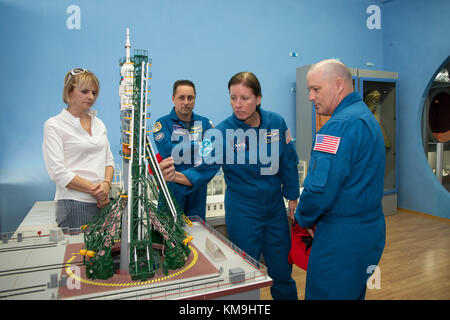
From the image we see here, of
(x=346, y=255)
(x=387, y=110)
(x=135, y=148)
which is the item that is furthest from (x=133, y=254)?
(x=387, y=110)

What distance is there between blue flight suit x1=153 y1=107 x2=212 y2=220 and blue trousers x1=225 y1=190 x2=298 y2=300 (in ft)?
1.51

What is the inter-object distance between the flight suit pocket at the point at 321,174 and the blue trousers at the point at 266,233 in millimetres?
510

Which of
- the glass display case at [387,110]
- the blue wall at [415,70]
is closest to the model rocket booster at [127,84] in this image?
the glass display case at [387,110]

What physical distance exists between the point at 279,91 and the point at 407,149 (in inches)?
87.5

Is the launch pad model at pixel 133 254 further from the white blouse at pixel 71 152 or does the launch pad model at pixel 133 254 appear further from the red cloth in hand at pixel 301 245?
the red cloth in hand at pixel 301 245

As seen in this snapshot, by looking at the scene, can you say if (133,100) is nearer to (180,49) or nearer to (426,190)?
(180,49)

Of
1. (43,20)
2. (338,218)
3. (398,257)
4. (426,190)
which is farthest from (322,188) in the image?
(426,190)

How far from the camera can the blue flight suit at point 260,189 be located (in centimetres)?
196

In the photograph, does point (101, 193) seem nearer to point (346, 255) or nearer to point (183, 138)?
point (183, 138)

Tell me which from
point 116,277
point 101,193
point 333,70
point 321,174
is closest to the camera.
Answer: point 116,277

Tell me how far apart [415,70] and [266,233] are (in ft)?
13.9

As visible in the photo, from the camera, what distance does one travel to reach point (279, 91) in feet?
15.4

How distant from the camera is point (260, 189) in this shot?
1.93 meters

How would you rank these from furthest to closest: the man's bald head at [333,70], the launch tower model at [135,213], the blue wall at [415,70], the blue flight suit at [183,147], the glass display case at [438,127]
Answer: the glass display case at [438,127], the blue wall at [415,70], the blue flight suit at [183,147], the man's bald head at [333,70], the launch tower model at [135,213]
